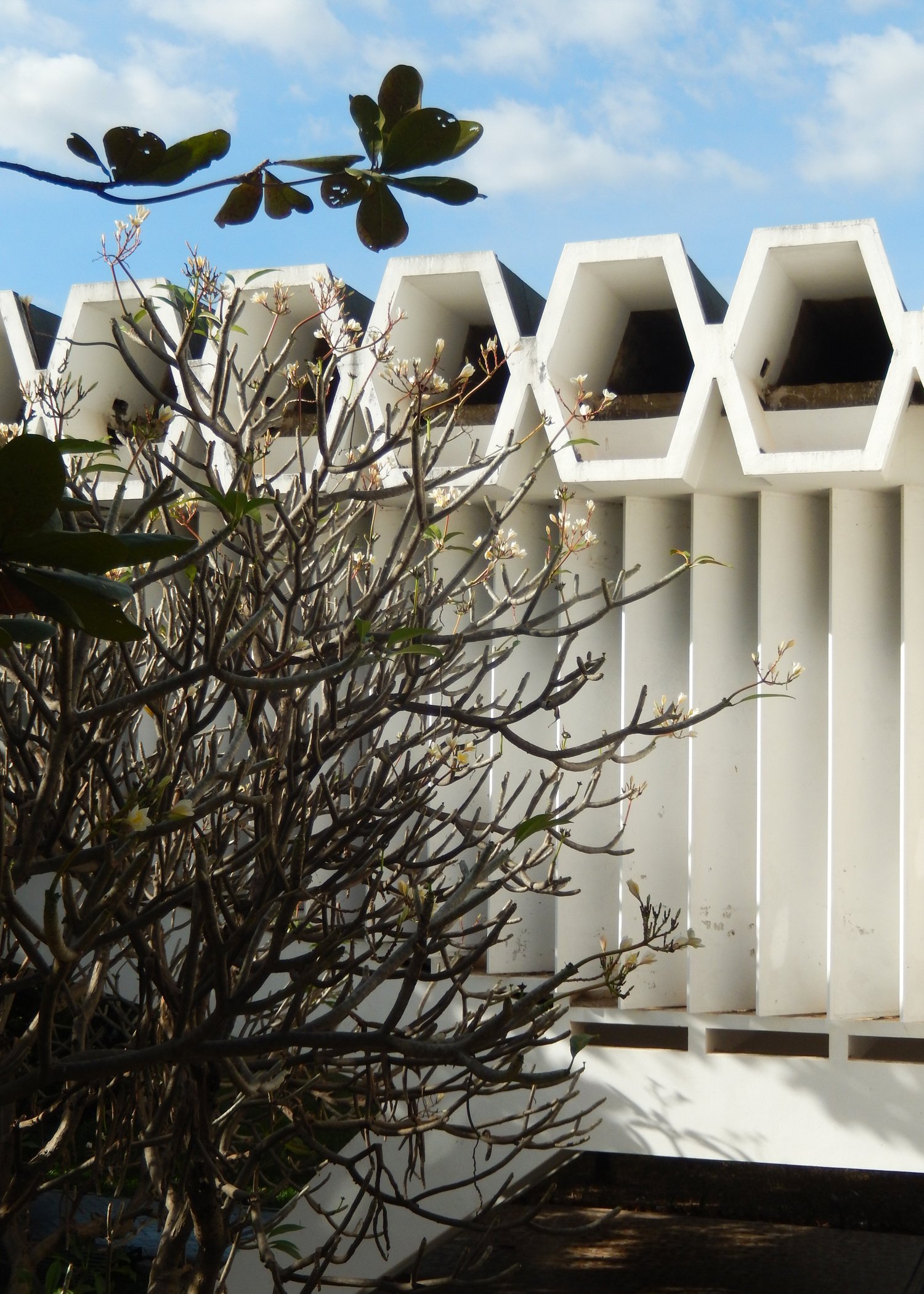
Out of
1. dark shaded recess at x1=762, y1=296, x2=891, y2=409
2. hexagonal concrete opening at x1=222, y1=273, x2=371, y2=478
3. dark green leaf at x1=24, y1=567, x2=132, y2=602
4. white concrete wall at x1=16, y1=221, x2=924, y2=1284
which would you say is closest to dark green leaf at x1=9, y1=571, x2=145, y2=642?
dark green leaf at x1=24, y1=567, x2=132, y2=602

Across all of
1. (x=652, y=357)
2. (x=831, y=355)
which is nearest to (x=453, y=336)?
(x=652, y=357)

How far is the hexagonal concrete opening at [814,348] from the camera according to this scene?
5.61 metres

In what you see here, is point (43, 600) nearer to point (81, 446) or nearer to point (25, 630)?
point (25, 630)

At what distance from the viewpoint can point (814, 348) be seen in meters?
6.43

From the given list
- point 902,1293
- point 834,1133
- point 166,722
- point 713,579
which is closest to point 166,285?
point 166,722

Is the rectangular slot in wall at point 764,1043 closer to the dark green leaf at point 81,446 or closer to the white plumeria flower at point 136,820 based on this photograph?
the white plumeria flower at point 136,820

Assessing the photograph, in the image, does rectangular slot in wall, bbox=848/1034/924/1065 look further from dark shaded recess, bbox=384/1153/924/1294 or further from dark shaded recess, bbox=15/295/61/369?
dark shaded recess, bbox=15/295/61/369

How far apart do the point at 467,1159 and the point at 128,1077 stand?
9.44 feet

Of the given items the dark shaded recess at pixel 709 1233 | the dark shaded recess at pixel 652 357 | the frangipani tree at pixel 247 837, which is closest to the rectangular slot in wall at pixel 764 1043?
the dark shaded recess at pixel 709 1233

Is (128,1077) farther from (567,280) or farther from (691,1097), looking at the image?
(567,280)

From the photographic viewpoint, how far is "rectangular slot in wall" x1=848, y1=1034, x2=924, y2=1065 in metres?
5.63

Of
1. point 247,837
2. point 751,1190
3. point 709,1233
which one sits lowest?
point 709,1233

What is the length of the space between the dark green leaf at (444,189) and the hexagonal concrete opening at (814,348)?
437 cm

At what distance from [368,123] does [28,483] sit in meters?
0.61
